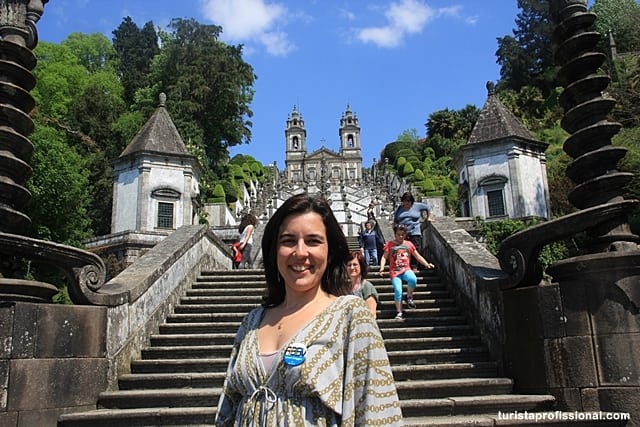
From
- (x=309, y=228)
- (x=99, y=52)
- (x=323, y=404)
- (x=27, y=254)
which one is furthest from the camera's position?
(x=99, y=52)

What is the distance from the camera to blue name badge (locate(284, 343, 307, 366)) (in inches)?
78.6

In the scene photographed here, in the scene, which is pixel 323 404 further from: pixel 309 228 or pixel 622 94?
pixel 622 94

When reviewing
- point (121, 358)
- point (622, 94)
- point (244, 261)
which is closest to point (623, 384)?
point (121, 358)

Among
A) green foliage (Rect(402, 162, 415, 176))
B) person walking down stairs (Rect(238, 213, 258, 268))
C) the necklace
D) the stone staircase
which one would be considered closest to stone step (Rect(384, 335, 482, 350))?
the stone staircase

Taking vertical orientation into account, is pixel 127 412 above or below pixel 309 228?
below

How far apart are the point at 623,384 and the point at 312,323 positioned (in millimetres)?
4395

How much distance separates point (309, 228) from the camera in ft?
7.54

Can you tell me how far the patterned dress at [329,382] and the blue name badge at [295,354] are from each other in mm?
15

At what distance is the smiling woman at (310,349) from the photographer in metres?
1.99

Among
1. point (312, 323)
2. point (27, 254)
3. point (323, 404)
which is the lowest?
point (323, 404)

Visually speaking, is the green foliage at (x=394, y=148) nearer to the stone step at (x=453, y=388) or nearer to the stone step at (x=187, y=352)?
the stone step at (x=187, y=352)

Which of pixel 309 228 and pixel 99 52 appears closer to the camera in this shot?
pixel 309 228

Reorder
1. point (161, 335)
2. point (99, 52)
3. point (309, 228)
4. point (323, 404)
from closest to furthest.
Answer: point (323, 404) → point (309, 228) → point (161, 335) → point (99, 52)

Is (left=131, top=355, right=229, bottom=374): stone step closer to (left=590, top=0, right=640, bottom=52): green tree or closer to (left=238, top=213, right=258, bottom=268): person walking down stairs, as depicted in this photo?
(left=238, top=213, right=258, bottom=268): person walking down stairs
